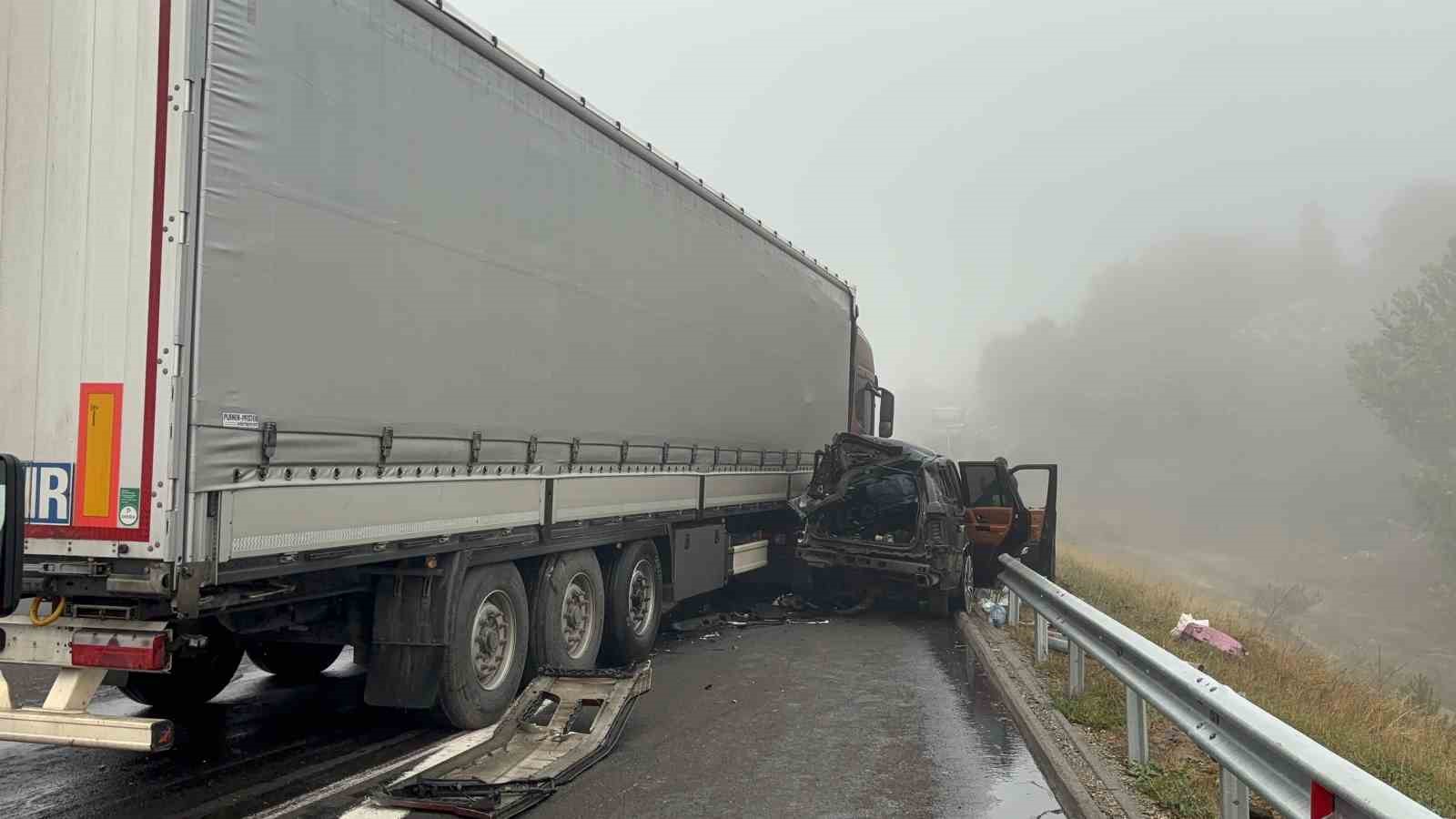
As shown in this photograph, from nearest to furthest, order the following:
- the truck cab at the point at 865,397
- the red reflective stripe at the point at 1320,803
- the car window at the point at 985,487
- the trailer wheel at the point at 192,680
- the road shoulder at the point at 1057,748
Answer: the red reflective stripe at the point at 1320,803 → the road shoulder at the point at 1057,748 → the trailer wheel at the point at 192,680 → the car window at the point at 985,487 → the truck cab at the point at 865,397

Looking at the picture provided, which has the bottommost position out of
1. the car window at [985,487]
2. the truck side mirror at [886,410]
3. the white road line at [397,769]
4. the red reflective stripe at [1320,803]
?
the white road line at [397,769]

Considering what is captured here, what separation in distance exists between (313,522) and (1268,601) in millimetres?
40059

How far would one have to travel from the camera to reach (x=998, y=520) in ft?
44.1

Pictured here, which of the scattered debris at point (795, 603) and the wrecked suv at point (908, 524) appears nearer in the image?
the wrecked suv at point (908, 524)

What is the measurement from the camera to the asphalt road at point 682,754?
5348 mm

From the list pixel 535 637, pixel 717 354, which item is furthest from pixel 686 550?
pixel 535 637

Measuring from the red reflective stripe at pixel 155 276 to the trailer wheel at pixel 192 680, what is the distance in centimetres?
222

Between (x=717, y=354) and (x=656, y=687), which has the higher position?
(x=717, y=354)

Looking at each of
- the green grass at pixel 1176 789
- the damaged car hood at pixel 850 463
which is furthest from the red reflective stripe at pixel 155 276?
the damaged car hood at pixel 850 463

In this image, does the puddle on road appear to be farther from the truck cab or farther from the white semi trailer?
the truck cab

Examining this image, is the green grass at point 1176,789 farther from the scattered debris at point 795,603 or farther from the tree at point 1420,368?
the tree at point 1420,368

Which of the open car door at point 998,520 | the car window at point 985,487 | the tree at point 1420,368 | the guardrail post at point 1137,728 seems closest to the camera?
the guardrail post at point 1137,728

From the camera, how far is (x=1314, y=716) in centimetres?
700

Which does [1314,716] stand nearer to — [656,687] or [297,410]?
[656,687]
